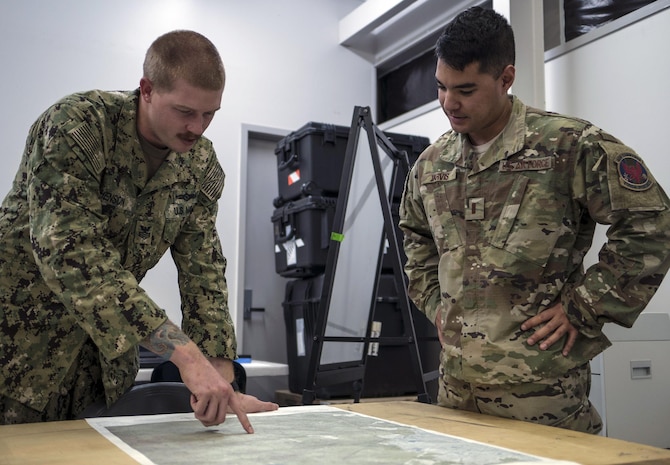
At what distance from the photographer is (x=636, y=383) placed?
7.85 feet

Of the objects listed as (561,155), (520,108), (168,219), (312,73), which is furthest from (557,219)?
(312,73)

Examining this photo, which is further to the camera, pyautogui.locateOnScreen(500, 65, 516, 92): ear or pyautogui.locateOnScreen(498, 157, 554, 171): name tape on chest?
pyautogui.locateOnScreen(500, 65, 516, 92): ear

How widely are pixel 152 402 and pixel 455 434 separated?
2.27ft

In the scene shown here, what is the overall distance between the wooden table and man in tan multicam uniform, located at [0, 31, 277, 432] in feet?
0.52

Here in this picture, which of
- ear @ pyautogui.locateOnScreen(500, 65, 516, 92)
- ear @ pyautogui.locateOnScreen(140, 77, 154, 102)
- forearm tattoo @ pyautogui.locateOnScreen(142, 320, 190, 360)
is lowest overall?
forearm tattoo @ pyautogui.locateOnScreen(142, 320, 190, 360)

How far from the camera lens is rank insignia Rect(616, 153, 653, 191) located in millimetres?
1215

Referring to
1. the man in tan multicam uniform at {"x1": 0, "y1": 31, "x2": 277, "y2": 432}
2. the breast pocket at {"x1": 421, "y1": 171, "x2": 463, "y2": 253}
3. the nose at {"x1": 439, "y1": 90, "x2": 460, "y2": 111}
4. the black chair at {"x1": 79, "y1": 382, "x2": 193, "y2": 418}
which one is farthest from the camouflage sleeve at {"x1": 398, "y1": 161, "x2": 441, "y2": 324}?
the black chair at {"x1": 79, "y1": 382, "x2": 193, "y2": 418}

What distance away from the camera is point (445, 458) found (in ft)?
2.78

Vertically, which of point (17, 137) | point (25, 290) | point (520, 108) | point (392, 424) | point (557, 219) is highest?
point (17, 137)

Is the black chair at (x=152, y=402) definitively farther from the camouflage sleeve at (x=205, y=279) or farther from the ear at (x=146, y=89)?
the ear at (x=146, y=89)

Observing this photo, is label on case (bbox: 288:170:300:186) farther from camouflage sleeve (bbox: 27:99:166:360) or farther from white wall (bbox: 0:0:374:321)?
camouflage sleeve (bbox: 27:99:166:360)

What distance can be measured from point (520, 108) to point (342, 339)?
1415 millimetres

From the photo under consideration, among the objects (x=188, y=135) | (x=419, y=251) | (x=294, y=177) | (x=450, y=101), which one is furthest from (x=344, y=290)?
(x=188, y=135)

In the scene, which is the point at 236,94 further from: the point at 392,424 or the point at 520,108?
the point at 392,424
